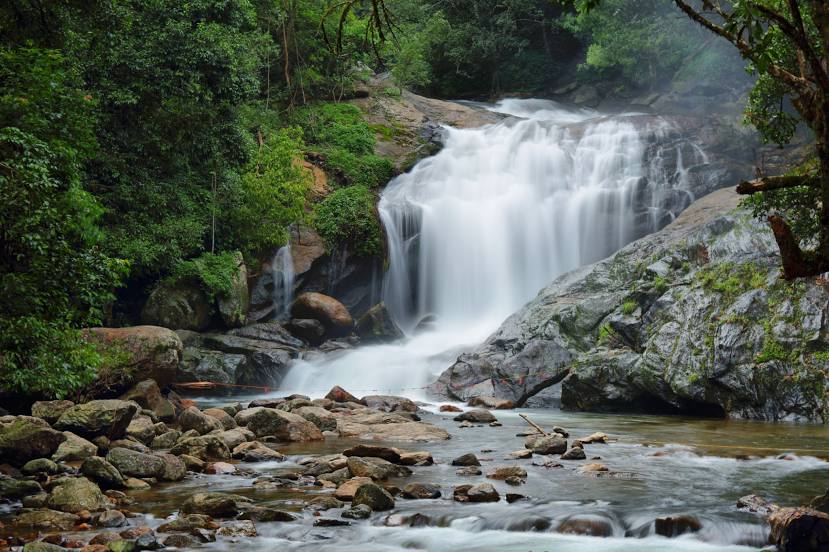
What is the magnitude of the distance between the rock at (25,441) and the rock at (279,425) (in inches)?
172

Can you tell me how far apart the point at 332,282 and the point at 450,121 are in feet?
44.8

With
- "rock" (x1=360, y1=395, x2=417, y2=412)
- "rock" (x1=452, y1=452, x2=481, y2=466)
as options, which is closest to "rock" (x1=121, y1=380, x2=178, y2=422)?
"rock" (x1=360, y1=395, x2=417, y2=412)

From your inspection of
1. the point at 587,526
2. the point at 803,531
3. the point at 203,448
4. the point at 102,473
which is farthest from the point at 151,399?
the point at 803,531

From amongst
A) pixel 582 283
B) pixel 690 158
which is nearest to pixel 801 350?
pixel 582 283

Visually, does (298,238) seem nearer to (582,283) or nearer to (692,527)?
(582,283)

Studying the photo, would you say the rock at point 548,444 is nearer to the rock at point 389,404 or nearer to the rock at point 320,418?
the rock at point 320,418

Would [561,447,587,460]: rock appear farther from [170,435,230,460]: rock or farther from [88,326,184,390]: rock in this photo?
[88,326,184,390]: rock

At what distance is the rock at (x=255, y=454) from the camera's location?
12.4 metres

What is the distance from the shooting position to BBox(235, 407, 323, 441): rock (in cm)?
1459

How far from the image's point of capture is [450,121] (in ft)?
130

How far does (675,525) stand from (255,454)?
6778 mm

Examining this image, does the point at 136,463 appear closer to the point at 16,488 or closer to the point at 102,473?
the point at 102,473

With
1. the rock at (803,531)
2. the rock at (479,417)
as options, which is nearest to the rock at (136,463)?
the rock at (803,531)

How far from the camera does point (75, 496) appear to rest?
343 inches
